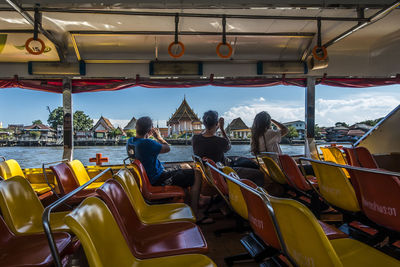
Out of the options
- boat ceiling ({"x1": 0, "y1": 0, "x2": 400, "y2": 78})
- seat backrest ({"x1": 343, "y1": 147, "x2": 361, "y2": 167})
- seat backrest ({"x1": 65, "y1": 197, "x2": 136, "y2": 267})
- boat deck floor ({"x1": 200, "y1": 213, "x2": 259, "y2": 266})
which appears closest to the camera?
seat backrest ({"x1": 65, "y1": 197, "x2": 136, "y2": 267})

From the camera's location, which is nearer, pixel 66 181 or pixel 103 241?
pixel 103 241

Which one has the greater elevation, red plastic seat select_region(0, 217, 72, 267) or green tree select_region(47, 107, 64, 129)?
green tree select_region(47, 107, 64, 129)

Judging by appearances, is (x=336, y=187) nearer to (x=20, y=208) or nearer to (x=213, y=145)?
(x=213, y=145)

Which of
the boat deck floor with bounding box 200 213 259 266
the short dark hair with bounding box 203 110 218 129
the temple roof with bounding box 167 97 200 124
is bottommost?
the boat deck floor with bounding box 200 213 259 266

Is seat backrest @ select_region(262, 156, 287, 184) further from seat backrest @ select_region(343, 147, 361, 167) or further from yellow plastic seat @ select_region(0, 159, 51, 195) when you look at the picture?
yellow plastic seat @ select_region(0, 159, 51, 195)

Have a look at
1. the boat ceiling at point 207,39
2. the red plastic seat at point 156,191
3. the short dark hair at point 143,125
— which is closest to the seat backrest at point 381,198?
the red plastic seat at point 156,191

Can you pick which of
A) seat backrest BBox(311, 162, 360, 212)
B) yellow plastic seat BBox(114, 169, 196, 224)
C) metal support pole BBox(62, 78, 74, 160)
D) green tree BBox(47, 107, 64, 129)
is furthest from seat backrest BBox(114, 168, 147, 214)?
green tree BBox(47, 107, 64, 129)

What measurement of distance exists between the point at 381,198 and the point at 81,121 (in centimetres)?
446

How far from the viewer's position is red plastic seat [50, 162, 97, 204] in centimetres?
238

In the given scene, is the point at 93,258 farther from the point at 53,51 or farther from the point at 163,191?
the point at 53,51

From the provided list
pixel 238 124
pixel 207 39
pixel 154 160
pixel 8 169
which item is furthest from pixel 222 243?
pixel 207 39

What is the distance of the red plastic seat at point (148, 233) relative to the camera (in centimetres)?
129

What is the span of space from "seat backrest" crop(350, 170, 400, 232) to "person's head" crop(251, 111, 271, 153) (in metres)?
1.52

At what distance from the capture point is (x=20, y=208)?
161 cm
